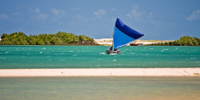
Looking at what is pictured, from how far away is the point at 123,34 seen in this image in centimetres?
6475

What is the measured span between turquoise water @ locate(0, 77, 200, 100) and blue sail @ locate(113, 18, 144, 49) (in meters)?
42.1

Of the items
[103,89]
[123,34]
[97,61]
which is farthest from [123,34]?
[103,89]

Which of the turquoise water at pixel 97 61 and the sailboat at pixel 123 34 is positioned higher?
the sailboat at pixel 123 34

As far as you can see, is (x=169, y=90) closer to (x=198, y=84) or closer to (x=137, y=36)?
(x=198, y=84)

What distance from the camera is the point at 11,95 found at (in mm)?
15617

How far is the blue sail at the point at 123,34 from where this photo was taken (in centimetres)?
6359

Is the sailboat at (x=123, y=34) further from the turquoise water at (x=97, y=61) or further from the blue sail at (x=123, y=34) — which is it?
the turquoise water at (x=97, y=61)

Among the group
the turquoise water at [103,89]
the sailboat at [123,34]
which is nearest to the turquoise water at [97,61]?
the sailboat at [123,34]

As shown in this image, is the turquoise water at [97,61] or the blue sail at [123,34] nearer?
the turquoise water at [97,61]

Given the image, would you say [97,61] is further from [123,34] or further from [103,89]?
[103,89]

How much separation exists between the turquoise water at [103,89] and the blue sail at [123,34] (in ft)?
138

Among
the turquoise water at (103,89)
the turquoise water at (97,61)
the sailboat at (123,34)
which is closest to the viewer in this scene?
the turquoise water at (103,89)

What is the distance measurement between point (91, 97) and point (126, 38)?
50316mm

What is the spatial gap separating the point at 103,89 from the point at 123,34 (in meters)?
47.8
